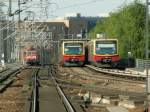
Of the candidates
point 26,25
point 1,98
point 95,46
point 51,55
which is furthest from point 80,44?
point 51,55

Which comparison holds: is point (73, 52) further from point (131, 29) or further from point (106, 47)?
point (131, 29)

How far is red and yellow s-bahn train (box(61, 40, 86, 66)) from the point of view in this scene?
59906 mm

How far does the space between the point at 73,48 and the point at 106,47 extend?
700 centimetres

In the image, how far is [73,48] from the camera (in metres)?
60.4

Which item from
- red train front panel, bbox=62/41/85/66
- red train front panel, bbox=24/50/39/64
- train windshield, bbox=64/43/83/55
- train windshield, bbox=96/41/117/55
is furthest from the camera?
red train front panel, bbox=24/50/39/64

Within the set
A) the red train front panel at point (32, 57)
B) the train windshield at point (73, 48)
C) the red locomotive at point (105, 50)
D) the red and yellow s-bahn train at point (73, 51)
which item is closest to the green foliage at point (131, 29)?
the red train front panel at point (32, 57)

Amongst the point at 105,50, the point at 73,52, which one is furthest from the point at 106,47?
the point at 73,52

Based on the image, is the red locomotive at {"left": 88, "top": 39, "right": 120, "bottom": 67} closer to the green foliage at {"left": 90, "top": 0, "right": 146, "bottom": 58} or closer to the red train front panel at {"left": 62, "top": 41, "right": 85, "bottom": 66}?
the red train front panel at {"left": 62, "top": 41, "right": 85, "bottom": 66}

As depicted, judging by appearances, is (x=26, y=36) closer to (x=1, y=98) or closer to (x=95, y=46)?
(x=95, y=46)

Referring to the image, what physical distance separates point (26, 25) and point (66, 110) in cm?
5818

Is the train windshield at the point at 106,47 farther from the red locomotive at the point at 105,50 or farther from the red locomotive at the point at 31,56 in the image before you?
the red locomotive at the point at 31,56

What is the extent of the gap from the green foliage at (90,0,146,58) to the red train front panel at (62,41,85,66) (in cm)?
→ 1937

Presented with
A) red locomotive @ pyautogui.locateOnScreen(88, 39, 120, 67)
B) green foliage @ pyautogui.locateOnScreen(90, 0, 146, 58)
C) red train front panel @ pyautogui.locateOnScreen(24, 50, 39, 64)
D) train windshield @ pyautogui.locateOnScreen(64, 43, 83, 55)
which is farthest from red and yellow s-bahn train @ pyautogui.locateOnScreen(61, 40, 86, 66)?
red train front panel @ pyautogui.locateOnScreen(24, 50, 39, 64)

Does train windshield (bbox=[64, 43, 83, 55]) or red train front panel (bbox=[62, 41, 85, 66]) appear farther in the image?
train windshield (bbox=[64, 43, 83, 55])
